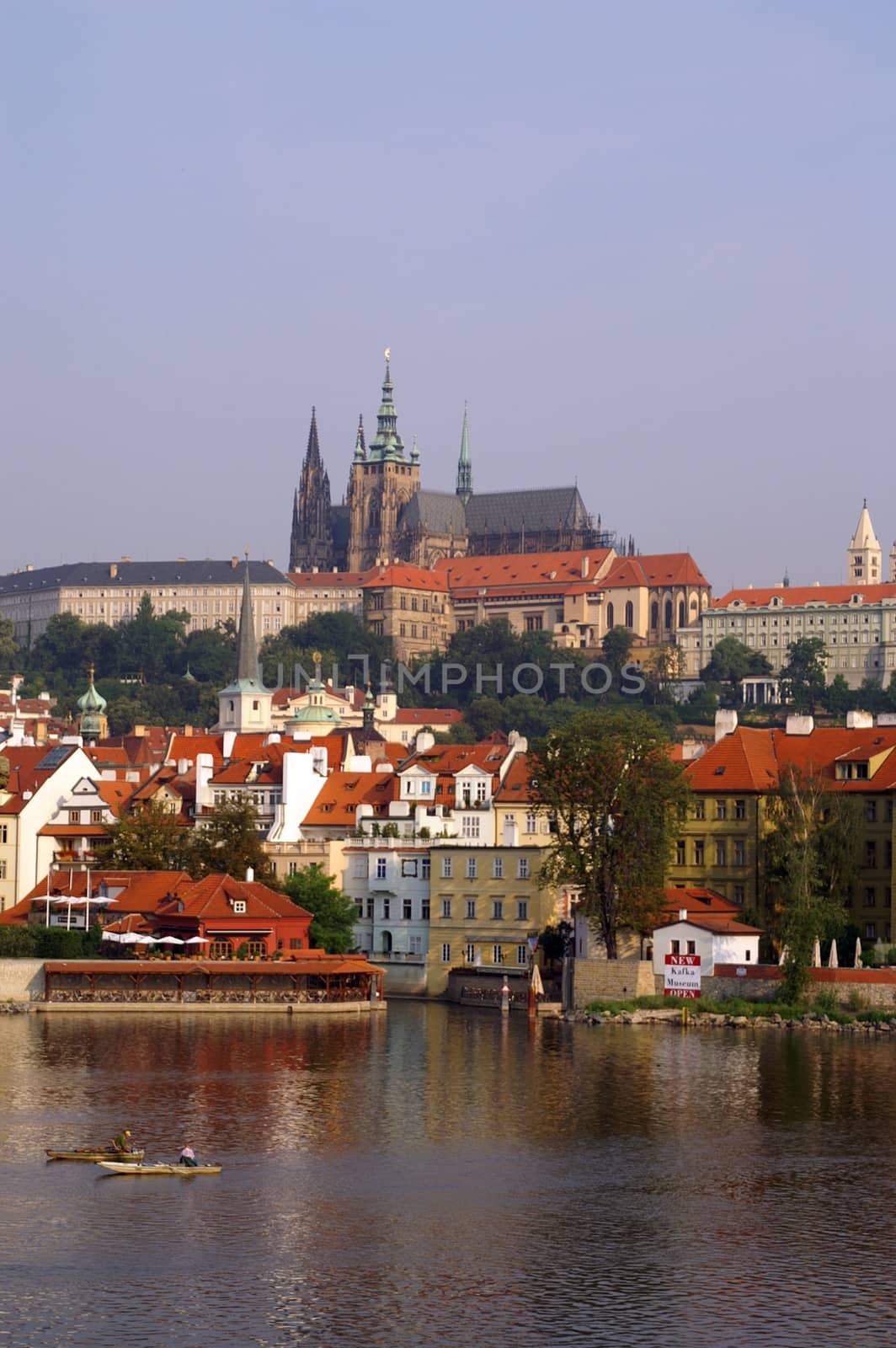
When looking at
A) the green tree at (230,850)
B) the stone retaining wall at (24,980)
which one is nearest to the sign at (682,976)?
the green tree at (230,850)

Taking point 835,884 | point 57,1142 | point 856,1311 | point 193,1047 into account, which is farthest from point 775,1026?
point 856,1311

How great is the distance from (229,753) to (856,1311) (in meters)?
70.4

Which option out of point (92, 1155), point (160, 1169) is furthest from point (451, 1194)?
point (92, 1155)

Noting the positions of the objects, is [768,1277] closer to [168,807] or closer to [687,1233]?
[687,1233]

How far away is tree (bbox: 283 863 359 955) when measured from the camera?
8962 cm

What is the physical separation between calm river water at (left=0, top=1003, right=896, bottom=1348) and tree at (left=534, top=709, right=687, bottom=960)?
364 inches

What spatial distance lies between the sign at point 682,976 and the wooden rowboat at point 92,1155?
105ft

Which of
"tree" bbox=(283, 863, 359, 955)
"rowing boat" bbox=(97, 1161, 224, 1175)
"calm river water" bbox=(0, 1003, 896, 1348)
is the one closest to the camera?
"calm river water" bbox=(0, 1003, 896, 1348)

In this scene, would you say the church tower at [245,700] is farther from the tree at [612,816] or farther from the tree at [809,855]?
the tree at [809,855]

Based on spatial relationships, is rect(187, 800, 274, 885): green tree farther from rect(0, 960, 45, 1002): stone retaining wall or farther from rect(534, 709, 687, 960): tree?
rect(534, 709, 687, 960): tree


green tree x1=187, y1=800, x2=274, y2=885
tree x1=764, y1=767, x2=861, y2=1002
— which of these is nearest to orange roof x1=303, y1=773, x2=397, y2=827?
green tree x1=187, y1=800, x2=274, y2=885

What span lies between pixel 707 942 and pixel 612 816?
561 cm

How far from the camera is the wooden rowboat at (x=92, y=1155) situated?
5331cm

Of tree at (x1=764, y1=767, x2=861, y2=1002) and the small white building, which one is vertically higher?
tree at (x1=764, y1=767, x2=861, y2=1002)
